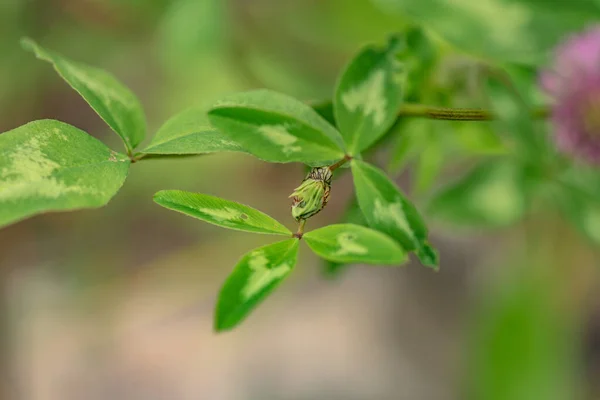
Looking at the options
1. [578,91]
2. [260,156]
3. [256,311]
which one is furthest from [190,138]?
[256,311]

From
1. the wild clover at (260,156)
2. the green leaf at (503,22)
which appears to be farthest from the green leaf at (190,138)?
the green leaf at (503,22)

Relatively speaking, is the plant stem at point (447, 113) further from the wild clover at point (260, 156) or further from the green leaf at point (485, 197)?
the green leaf at point (485, 197)

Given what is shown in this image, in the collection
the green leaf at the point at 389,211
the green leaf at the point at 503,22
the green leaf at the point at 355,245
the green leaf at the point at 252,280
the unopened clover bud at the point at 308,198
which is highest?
the green leaf at the point at 503,22

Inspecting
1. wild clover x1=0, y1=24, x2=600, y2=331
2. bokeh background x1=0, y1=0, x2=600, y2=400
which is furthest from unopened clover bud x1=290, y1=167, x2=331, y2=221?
bokeh background x1=0, y1=0, x2=600, y2=400

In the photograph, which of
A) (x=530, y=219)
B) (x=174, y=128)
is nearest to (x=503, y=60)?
(x=174, y=128)

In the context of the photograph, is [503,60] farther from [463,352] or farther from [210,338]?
[210,338]

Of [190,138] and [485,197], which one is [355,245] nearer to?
[190,138]
